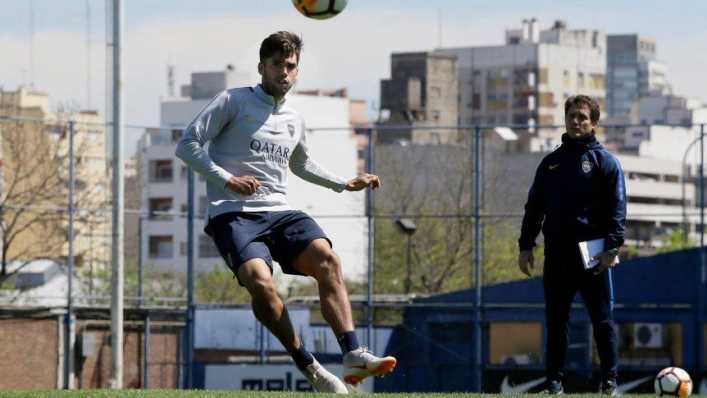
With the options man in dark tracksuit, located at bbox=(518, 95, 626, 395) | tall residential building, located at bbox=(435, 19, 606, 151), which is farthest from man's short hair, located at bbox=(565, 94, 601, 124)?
tall residential building, located at bbox=(435, 19, 606, 151)

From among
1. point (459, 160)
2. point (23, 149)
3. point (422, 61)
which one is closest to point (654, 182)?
point (422, 61)

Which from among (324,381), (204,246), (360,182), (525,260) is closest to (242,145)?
(360,182)

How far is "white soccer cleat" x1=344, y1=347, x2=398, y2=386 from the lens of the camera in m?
10.0

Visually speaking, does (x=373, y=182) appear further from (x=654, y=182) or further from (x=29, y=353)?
(x=654, y=182)

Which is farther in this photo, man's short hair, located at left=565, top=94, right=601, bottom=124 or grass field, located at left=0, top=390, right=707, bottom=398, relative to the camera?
man's short hair, located at left=565, top=94, right=601, bottom=124

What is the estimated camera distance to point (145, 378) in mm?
29938

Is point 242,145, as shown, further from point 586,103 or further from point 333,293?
point 586,103

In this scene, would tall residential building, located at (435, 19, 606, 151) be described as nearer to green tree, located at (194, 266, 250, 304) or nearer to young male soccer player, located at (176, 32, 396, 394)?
green tree, located at (194, 266, 250, 304)

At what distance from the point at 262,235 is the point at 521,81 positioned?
16324 cm

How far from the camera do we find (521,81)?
566 ft

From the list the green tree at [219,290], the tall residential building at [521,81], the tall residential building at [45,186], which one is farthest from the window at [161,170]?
the tall residential building at [45,186]

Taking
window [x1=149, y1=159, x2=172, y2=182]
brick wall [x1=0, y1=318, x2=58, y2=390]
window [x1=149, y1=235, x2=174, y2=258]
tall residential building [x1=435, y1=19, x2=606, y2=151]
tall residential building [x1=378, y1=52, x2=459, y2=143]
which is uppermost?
tall residential building [x1=435, y1=19, x2=606, y2=151]

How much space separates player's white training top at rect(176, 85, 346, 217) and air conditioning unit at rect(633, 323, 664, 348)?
18311 millimetres

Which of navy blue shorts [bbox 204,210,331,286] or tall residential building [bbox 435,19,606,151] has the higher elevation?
tall residential building [bbox 435,19,606,151]
